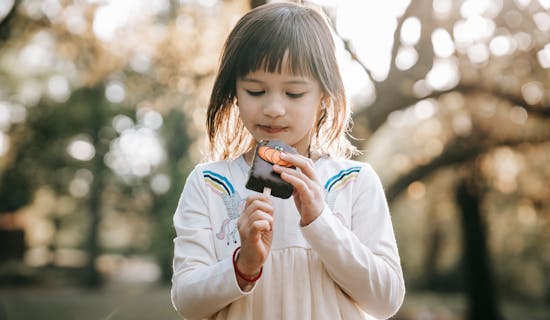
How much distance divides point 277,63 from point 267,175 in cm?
38

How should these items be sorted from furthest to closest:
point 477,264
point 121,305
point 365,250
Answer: point 121,305 < point 477,264 < point 365,250

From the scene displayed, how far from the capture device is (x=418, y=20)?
7.66 meters

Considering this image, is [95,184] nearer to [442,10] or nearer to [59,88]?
[59,88]

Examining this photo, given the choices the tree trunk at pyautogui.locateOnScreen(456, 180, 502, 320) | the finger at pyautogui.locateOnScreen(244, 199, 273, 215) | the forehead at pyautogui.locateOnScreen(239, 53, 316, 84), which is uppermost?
the forehead at pyautogui.locateOnScreen(239, 53, 316, 84)

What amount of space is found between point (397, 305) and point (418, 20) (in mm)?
6160

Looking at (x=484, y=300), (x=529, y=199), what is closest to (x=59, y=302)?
(x=484, y=300)

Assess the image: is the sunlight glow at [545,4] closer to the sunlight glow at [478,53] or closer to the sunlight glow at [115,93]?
the sunlight glow at [478,53]

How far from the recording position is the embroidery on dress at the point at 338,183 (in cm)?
203

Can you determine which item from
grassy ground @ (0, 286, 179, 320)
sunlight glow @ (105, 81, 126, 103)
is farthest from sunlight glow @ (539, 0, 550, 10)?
sunlight glow @ (105, 81, 126, 103)

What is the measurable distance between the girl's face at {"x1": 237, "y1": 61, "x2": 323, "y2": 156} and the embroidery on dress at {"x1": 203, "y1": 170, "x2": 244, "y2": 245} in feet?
A: 0.61

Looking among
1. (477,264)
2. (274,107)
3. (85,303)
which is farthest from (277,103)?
(85,303)

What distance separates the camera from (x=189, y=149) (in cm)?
2489

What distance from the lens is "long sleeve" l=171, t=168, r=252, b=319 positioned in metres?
1.82

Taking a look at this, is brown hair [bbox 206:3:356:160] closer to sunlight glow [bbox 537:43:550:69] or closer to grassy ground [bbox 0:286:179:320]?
sunlight glow [bbox 537:43:550:69]
